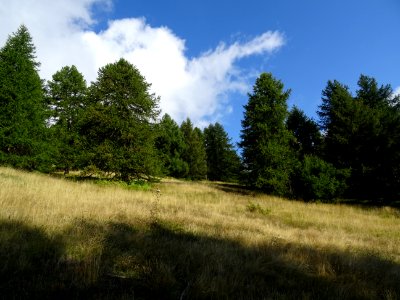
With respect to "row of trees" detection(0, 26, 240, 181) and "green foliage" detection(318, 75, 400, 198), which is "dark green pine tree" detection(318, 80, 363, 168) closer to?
"green foliage" detection(318, 75, 400, 198)

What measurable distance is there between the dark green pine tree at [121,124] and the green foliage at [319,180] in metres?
12.9

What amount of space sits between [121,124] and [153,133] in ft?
8.11

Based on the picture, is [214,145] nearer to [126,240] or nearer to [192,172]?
[192,172]

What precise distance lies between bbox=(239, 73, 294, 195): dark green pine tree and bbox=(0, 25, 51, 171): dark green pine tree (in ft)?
57.5

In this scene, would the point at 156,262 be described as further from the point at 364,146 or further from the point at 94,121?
the point at 364,146

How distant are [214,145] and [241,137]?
3774 centimetres

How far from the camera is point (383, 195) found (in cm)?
3241

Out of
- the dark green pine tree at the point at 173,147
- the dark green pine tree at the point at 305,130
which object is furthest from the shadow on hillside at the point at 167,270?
the dark green pine tree at the point at 173,147

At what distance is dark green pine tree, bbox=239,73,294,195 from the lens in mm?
30312

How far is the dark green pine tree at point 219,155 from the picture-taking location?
233ft

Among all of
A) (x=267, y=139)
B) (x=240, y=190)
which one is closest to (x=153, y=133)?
(x=267, y=139)

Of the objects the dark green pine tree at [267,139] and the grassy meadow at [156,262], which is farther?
the dark green pine tree at [267,139]

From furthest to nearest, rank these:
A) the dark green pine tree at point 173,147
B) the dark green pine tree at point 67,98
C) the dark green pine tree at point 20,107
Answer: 1. the dark green pine tree at point 173,147
2. the dark green pine tree at point 67,98
3. the dark green pine tree at point 20,107

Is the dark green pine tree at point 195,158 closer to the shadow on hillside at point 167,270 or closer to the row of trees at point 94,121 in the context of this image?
the row of trees at point 94,121
